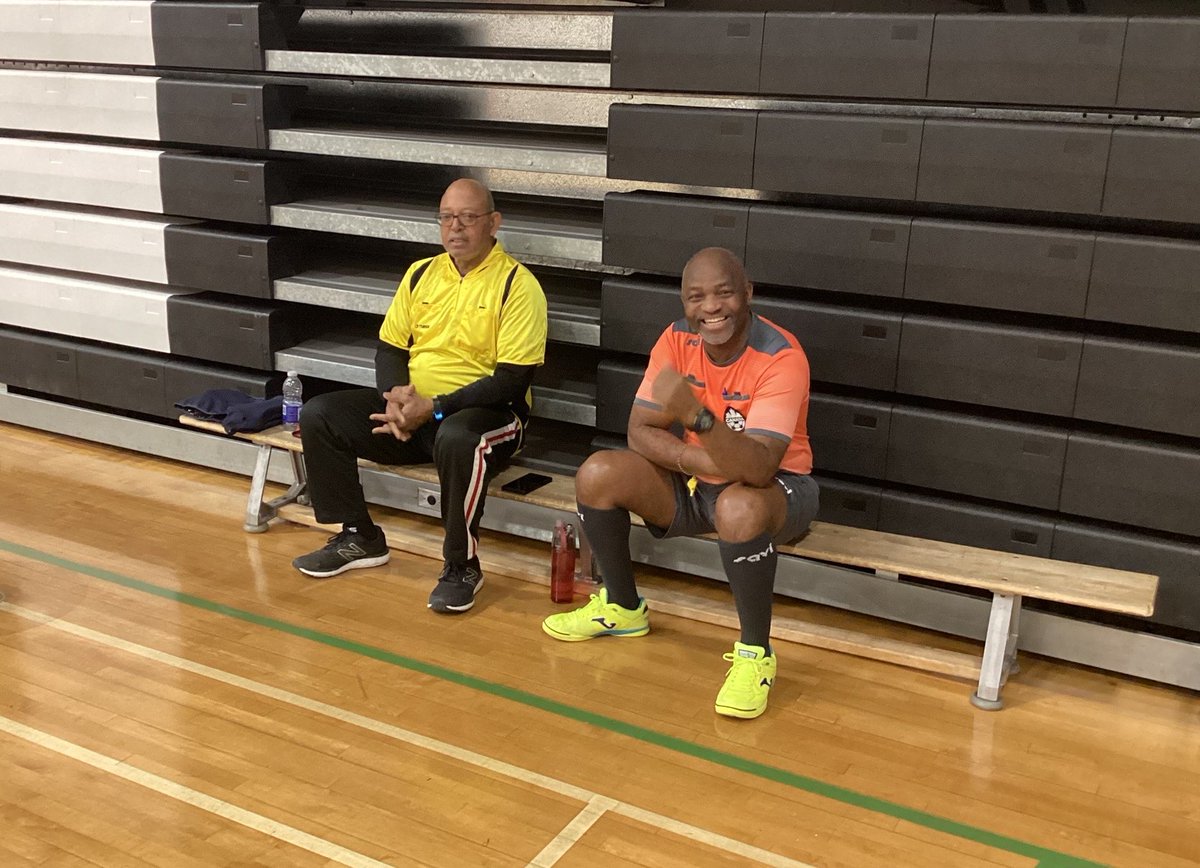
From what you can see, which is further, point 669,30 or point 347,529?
point 347,529

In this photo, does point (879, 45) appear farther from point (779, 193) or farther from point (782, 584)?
point (782, 584)

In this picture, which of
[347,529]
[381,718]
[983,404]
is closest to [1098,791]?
[983,404]

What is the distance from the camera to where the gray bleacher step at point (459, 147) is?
4137 mm

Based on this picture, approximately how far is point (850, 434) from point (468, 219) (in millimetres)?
1424

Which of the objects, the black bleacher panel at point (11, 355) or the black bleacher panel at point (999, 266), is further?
the black bleacher panel at point (11, 355)

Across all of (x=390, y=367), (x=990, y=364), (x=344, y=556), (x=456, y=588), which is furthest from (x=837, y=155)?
(x=344, y=556)

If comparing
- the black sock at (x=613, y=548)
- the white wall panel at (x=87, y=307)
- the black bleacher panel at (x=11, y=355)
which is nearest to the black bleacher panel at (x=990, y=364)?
the black sock at (x=613, y=548)

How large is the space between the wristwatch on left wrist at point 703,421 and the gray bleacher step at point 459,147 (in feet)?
4.19

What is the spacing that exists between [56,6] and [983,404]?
4.01 metres

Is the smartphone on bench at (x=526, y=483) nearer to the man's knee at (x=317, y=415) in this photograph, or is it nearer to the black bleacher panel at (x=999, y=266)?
the man's knee at (x=317, y=415)

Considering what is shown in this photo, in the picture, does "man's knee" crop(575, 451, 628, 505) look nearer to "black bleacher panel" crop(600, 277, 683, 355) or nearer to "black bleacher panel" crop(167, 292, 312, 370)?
"black bleacher panel" crop(600, 277, 683, 355)

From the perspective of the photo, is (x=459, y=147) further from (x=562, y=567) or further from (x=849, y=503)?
(x=849, y=503)

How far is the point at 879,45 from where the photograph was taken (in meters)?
3.49

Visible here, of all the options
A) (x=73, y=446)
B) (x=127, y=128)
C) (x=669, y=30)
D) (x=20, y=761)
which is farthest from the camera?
(x=73, y=446)
